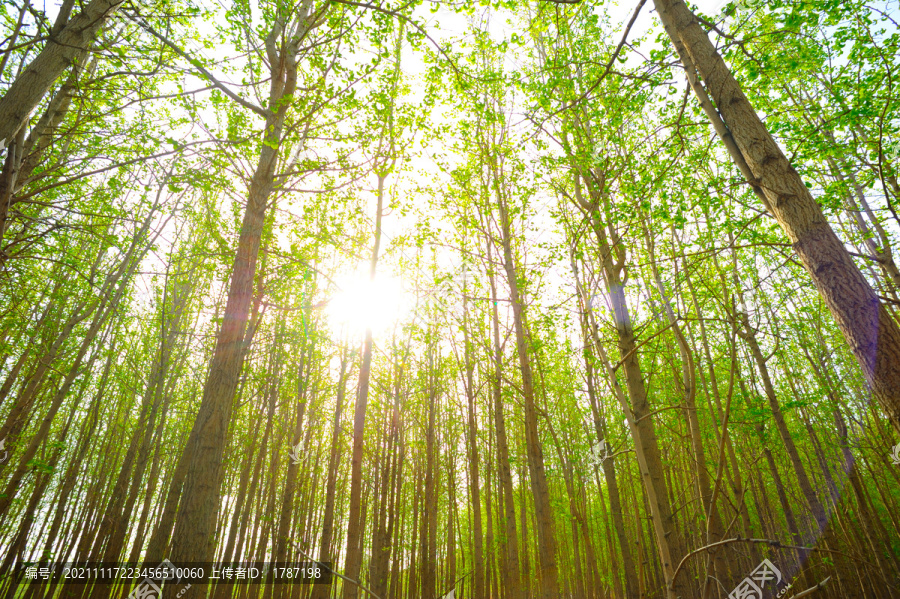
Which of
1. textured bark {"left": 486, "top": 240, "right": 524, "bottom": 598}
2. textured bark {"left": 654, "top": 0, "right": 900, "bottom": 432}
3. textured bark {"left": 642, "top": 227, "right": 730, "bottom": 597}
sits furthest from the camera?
textured bark {"left": 486, "top": 240, "right": 524, "bottom": 598}

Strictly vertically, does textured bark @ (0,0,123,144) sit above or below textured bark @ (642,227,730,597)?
above

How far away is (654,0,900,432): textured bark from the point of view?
83.4 inches

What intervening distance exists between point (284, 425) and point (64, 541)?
958 centimetres

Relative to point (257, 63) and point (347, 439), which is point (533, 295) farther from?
point (347, 439)

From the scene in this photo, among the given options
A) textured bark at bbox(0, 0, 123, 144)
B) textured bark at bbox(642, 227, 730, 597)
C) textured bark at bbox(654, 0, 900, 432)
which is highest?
textured bark at bbox(0, 0, 123, 144)

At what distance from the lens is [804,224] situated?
245cm

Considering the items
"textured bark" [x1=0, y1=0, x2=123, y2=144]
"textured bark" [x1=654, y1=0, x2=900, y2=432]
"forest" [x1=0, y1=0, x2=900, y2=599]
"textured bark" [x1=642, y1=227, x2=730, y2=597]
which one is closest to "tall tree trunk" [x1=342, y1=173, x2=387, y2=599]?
"forest" [x1=0, y1=0, x2=900, y2=599]

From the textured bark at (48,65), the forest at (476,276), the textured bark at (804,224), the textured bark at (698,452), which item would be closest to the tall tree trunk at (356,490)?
the forest at (476,276)

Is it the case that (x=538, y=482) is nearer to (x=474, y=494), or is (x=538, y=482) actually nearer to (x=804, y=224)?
(x=474, y=494)

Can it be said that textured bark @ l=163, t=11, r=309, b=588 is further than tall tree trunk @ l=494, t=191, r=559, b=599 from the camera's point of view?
No

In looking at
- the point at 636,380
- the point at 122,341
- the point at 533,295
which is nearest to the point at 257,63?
the point at 533,295

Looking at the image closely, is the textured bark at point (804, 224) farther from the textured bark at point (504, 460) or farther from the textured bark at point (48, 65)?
the textured bark at point (48, 65)

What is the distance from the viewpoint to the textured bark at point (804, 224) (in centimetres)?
212

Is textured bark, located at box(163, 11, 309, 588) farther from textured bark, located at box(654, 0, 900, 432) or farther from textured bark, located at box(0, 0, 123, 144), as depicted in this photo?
textured bark, located at box(654, 0, 900, 432)
